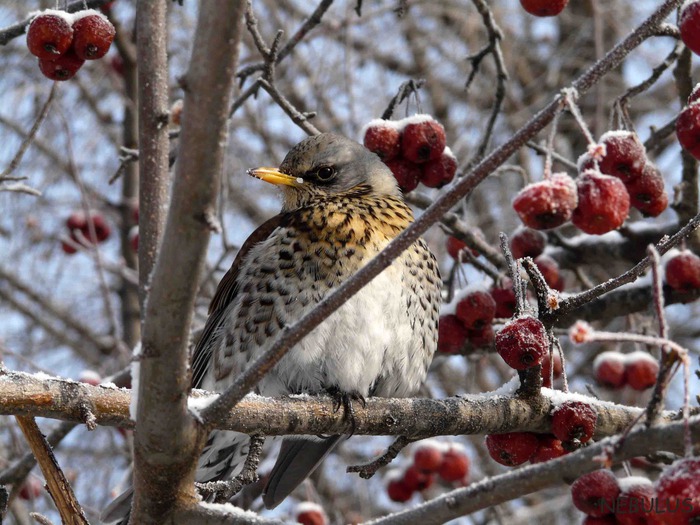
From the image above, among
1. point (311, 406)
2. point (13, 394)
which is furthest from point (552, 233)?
point (13, 394)

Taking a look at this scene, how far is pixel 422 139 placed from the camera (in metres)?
3.20

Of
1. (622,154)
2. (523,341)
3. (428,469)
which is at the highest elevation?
(622,154)

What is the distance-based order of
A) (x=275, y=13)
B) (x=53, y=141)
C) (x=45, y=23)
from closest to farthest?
(x=45, y=23), (x=275, y=13), (x=53, y=141)

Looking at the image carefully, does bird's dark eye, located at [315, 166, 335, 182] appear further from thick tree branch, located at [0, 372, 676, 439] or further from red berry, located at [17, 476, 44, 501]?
red berry, located at [17, 476, 44, 501]

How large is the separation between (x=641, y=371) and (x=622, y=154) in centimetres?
182

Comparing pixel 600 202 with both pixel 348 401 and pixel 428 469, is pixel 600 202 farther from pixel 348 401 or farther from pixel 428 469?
pixel 428 469

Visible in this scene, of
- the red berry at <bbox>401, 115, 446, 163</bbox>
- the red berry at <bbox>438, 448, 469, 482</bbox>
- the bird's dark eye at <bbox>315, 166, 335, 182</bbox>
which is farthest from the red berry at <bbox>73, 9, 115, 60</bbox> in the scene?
the red berry at <bbox>438, 448, 469, 482</bbox>

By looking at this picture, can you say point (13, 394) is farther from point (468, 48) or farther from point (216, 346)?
point (468, 48)

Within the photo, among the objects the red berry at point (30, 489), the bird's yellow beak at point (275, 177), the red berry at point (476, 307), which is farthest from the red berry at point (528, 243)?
the red berry at point (30, 489)

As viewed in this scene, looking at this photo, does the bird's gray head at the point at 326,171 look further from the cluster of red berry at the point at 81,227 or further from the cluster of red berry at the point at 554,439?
the cluster of red berry at the point at 81,227

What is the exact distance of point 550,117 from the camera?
1576 millimetres

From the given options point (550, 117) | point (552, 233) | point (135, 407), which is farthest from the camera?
point (552, 233)

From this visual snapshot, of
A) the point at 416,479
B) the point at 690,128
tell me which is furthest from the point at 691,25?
the point at 416,479

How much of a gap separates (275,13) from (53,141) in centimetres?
177
